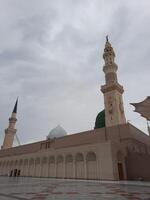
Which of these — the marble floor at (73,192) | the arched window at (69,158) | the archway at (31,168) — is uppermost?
the arched window at (69,158)

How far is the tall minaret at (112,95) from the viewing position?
31750 mm

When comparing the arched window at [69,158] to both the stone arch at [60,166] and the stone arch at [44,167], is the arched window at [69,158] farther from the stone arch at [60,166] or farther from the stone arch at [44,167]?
the stone arch at [44,167]

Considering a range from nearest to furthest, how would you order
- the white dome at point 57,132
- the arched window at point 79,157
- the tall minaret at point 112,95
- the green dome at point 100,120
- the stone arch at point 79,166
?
the stone arch at point 79,166 < the arched window at point 79,157 < the tall minaret at point 112,95 < the green dome at point 100,120 < the white dome at point 57,132

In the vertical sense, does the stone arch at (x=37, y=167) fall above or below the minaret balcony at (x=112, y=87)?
below

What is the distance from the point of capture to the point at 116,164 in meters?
20.4

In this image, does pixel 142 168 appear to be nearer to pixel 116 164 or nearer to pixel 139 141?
pixel 116 164

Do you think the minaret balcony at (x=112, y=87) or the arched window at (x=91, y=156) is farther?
the minaret balcony at (x=112, y=87)

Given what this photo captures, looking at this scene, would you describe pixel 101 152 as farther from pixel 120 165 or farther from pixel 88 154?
pixel 120 165

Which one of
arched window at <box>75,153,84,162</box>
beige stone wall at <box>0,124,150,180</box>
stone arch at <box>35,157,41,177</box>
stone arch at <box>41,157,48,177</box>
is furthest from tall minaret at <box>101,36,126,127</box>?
stone arch at <box>35,157,41,177</box>

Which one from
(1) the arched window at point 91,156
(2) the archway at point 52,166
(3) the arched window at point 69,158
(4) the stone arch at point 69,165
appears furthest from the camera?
(2) the archway at point 52,166

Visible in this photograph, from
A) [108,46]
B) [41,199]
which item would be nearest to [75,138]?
[108,46]

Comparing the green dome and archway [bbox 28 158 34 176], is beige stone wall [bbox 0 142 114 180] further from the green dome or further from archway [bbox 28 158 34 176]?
the green dome

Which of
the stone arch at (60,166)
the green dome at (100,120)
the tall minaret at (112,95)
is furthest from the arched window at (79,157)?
the green dome at (100,120)

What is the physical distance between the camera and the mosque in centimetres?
2114
